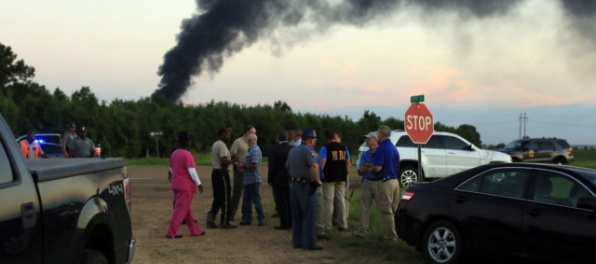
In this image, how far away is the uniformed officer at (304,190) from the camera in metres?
9.95

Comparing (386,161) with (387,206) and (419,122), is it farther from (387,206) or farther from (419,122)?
(419,122)

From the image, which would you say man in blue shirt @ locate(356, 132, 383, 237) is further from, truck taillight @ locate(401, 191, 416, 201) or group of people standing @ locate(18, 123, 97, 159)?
group of people standing @ locate(18, 123, 97, 159)

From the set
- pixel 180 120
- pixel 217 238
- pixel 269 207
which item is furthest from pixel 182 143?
pixel 180 120

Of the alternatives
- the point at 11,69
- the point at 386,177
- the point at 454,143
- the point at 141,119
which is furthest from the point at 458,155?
the point at 11,69

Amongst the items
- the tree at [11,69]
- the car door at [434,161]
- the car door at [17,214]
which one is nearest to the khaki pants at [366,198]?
the car door at [17,214]

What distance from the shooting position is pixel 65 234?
4359mm

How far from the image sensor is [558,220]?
739 cm

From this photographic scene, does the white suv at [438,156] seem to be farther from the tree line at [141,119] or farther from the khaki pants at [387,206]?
the tree line at [141,119]

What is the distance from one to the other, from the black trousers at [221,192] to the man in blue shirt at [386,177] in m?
2.93

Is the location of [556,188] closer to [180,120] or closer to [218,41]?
[180,120]

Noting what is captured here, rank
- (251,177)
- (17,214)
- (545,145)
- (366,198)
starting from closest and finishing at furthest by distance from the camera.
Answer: (17,214) → (366,198) → (251,177) → (545,145)

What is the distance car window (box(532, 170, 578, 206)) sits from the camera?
761 cm

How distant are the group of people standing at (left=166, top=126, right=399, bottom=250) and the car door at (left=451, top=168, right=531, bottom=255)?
7.10 feet

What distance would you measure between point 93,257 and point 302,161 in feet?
17.4
